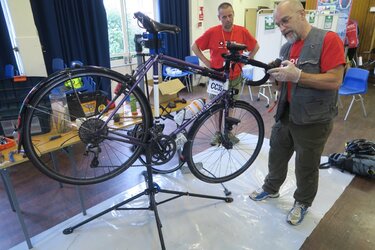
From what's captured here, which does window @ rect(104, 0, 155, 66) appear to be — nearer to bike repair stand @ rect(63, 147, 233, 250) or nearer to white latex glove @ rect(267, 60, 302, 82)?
bike repair stand @ rect(63, 147, 233, 250)

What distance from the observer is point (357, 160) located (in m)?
2.29

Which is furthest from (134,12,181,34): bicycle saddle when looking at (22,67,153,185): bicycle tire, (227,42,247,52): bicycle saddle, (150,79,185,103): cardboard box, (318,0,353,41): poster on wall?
(318,0,353,41): poster on wall

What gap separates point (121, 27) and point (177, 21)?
1.21 m

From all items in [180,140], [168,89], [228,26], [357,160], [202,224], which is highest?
[228,26]

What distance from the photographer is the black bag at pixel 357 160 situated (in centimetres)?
225

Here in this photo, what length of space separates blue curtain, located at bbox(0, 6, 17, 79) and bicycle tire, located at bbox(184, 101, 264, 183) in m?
2.53

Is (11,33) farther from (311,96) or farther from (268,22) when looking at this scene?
(268,22)

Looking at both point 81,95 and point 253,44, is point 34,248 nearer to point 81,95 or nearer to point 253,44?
point 81,95

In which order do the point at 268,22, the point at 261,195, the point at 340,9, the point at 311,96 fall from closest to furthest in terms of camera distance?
the point at 311,96, the point at 261,195, the point at 268,22, the point at 340,9

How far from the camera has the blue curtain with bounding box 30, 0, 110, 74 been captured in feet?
11.2

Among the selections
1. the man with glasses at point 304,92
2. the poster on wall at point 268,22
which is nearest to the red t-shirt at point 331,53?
the man with glasses at point 304,92

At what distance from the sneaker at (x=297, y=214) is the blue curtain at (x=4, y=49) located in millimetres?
3527

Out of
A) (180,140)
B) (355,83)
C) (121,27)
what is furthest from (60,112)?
(355,83)

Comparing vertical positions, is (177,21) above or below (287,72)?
above
